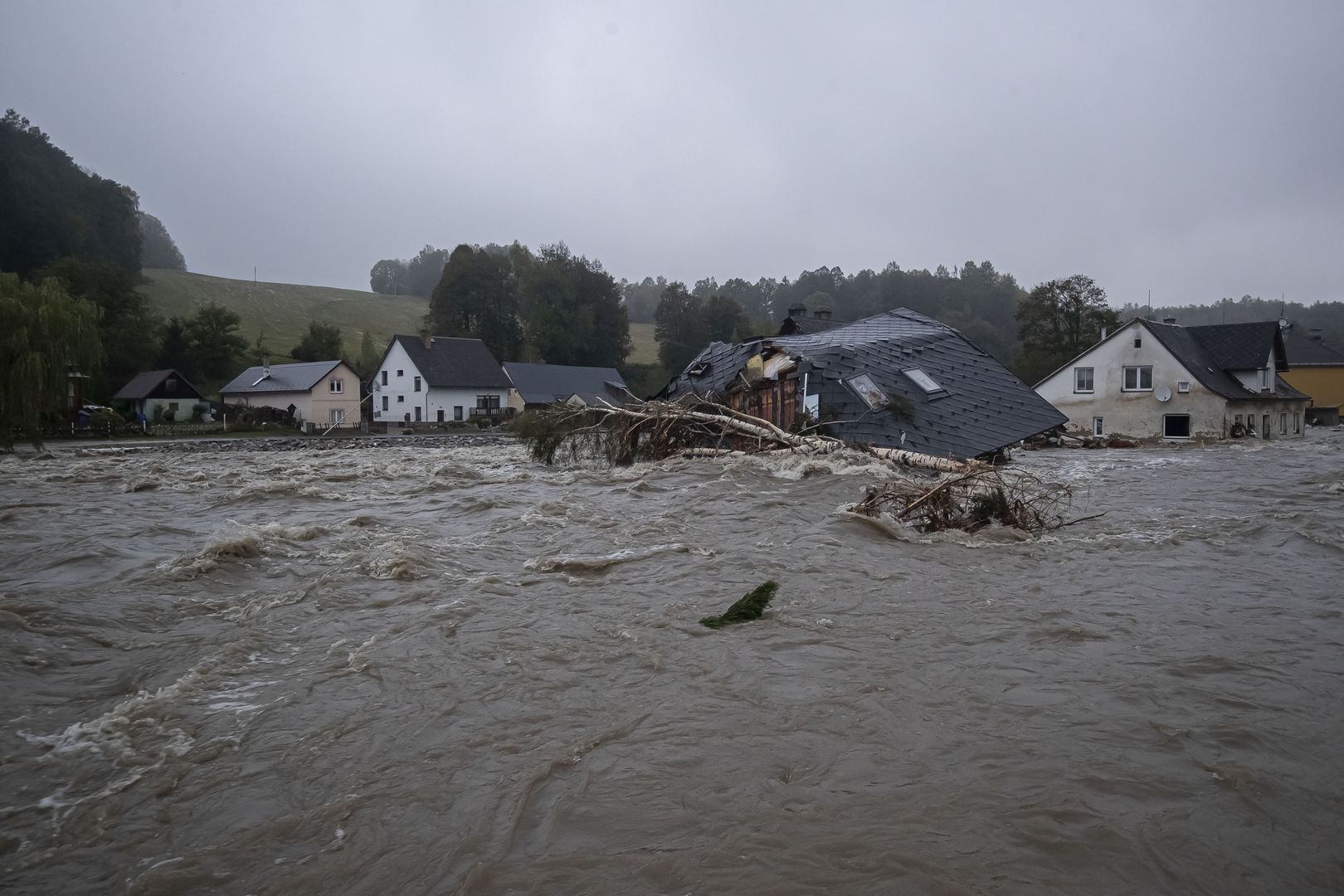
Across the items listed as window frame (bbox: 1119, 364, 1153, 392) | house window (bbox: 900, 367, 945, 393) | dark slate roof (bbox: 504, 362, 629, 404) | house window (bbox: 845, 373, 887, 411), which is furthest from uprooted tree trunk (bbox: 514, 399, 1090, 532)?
dark slate roof (bbox: 504, 362, 629, 404)

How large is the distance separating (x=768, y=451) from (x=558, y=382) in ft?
145

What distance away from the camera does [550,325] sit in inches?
2749

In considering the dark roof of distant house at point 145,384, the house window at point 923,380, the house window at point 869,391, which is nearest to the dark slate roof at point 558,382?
the dark roof of distant house at point 145,384

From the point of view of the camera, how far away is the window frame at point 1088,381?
123 feet

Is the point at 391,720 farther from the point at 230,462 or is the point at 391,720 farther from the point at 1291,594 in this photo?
the point at 230,462

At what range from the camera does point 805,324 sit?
123 ft

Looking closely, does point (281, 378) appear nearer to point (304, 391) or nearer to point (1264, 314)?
point (304, 391)

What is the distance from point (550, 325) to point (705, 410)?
5146 cm

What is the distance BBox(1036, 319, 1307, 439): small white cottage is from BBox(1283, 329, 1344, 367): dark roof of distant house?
17565 millimetres

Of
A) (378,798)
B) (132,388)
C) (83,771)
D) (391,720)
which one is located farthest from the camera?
(132,388)

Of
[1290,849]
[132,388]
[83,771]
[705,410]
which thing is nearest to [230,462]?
[705,410]

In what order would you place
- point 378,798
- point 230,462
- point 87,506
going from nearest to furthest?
point 378,798
point 87,506
point 230,462

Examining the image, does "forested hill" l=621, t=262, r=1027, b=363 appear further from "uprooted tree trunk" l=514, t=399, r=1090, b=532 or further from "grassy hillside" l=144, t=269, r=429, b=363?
"uprooted tree trunk" l=514, t=399, r=1090, b=532

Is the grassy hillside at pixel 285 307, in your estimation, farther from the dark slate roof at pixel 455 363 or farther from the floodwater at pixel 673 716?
the floodwater at pixel 673 716
